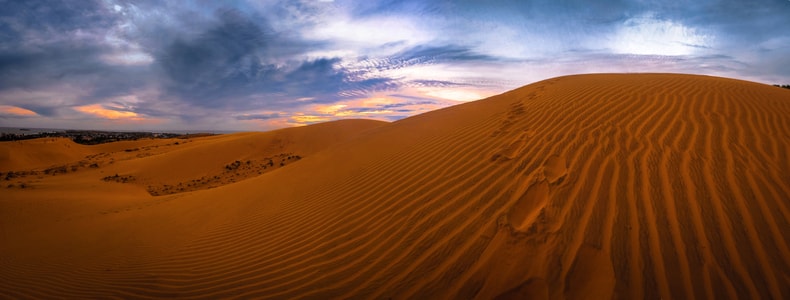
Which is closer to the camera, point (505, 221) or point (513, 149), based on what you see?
point (505, 221)

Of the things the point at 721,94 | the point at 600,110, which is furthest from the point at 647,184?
the point at 721,94

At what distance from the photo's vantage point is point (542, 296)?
2.18 meters

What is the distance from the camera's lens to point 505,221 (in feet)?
9.82

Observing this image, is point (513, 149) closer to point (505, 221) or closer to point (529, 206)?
point (529, 206)

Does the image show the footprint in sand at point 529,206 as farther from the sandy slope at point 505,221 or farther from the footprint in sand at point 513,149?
the footprint in sand at point 513,149

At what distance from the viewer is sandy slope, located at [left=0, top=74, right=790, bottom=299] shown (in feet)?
7.60

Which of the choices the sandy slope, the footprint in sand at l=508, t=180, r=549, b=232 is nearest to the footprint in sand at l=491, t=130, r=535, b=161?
the sandy slope

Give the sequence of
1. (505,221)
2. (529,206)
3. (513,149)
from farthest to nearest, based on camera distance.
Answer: (513,149), (529,206), (505,221)

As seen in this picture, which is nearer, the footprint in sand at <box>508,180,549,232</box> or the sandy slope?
the sandy slope

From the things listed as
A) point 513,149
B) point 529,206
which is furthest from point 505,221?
point 513,149

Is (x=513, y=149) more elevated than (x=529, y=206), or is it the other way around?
(x=513, y=149)

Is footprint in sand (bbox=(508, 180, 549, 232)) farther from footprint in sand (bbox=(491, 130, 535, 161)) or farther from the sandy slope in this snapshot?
footprint in sand (bbox=(491, 130, 535, 161))

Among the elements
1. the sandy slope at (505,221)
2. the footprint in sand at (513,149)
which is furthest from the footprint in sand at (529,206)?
the footprint in sand at (513,149)

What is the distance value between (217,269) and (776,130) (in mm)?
7476
